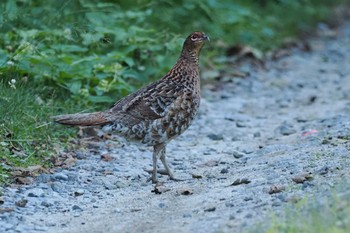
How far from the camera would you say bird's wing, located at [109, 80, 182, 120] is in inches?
300

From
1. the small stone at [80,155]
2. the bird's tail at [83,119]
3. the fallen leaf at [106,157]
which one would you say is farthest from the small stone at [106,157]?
the bird's tail at [83,119]

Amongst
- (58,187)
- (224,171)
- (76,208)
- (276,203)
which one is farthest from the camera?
(224,171)

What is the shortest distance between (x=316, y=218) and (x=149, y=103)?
295 cm

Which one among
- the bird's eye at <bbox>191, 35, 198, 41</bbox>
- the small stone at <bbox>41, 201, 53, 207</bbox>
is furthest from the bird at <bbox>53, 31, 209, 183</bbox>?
the small stone at <bbox>41, 201, 53, 207</bbox>

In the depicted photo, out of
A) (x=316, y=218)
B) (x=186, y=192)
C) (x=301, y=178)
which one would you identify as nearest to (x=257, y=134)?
(x=186, y=192)

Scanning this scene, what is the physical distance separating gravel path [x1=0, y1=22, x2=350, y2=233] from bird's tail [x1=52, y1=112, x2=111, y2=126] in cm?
52

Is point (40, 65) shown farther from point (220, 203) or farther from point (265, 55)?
point (265, 55)

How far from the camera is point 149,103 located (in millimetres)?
7648

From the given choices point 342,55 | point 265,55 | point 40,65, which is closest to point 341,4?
point 342,55

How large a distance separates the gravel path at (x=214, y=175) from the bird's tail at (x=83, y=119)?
1.69 ft

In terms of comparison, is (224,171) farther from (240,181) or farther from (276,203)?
(276,203)

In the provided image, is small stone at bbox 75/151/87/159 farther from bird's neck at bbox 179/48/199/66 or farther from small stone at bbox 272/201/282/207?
small stone at bbox 272/201/282/207

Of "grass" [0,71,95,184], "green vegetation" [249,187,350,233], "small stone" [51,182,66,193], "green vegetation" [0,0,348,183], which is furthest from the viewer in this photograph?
"green vegetation" [0,0,348,183]

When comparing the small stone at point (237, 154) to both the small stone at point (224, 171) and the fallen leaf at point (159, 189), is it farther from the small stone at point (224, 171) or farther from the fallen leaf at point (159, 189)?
the fallen leaf at point (159, 189)
